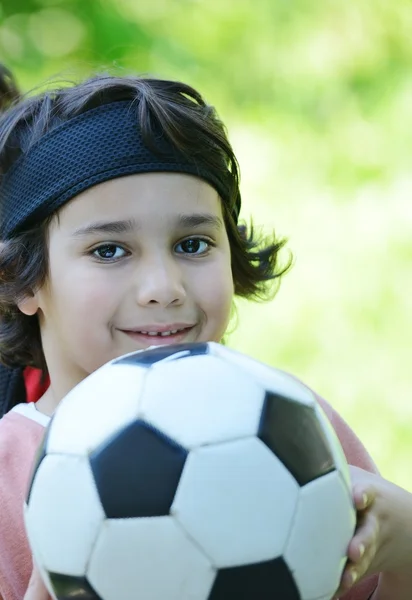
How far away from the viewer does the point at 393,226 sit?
392 centimetres

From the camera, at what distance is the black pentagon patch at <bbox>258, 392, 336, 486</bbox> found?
3.70 feet

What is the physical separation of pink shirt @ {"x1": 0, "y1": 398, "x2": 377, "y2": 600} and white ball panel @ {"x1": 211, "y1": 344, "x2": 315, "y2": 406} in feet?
1.27

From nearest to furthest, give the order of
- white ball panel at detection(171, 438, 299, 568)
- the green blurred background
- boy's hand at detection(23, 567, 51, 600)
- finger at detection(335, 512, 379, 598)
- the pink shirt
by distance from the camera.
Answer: white ball panel at detection(171, 438, 299, 568) < finger at detection(335, 512, 379, 598) < boy's hand at detection(23, 567, 51, 600) < the pink shirt < the green blurred background

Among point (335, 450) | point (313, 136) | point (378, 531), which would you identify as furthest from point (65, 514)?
point (313, 136)

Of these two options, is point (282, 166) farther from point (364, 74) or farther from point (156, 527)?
point (156, 527)

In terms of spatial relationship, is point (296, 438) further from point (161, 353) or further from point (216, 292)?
point (216, 292)

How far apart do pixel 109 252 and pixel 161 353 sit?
0.43 meters

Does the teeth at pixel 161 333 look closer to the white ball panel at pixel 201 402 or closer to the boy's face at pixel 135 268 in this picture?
the boy's face at pixel 135 268

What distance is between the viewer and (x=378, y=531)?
4.32ft

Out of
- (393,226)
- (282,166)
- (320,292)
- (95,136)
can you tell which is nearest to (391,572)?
(95,136)

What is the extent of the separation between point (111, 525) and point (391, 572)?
1.95 feet

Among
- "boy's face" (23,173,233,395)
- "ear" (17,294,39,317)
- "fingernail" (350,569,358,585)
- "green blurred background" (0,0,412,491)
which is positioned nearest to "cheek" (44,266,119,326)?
"boy's face" (23,173,233,395)

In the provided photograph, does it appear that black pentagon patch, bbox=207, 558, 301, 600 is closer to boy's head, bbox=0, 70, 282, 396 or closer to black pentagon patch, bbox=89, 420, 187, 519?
black pentagon patch, bbox=89, 420, 187, 519

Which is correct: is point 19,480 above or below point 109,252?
below
